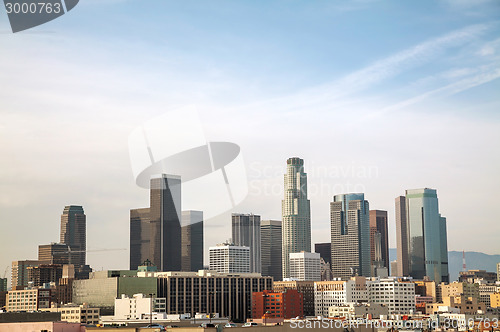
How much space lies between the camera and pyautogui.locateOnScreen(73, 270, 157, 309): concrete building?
12206 centimetres

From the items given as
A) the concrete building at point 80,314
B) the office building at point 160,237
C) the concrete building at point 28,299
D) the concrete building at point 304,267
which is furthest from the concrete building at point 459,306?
the office building at point 160,237

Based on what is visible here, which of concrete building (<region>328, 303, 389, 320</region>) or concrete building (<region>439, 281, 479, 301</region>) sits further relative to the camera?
concrete building (<region>439, 281, 479, 301</region>)

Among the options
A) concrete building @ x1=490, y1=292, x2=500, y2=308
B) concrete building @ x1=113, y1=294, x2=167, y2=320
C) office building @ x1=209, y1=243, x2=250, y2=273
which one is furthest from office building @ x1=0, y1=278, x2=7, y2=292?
concrete building @ x1=490, y1=292, x2=500, y2=308

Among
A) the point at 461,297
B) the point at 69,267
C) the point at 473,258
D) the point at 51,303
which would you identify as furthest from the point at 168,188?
the point at 461,297

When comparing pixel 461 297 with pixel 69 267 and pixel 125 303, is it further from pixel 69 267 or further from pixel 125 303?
pixel 69 267

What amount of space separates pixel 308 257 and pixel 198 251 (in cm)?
2627

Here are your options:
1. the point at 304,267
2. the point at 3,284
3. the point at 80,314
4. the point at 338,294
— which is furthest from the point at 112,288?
the point at 304,267

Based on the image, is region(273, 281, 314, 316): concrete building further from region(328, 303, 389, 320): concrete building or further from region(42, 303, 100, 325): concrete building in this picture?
region(42, 303, 100, 325): concrete building

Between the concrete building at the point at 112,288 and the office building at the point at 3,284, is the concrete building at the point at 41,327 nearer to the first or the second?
the concrete building at the point at 112,288

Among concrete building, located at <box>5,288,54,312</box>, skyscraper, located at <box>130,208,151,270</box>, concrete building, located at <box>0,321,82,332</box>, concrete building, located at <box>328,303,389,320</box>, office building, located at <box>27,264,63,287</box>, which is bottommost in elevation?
concrete building, located at <box>328,303,389,320</box>

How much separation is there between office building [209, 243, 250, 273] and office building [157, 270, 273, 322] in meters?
38.3

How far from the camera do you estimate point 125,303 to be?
111062mm

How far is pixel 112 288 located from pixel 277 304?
80.5ft

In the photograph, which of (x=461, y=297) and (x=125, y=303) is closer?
(x=125, y=303)
